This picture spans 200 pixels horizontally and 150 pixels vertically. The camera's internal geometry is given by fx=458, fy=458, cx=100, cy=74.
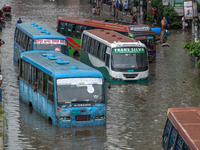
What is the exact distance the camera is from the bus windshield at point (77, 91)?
50.7ft

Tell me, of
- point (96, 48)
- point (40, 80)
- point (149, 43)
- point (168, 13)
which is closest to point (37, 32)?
point (96, 48)

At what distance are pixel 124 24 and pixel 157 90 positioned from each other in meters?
9.54

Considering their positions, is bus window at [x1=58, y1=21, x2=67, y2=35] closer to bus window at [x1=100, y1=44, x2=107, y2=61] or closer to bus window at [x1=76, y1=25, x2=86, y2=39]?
bus window at [x1=76, y1=25, x2=86, y2=39]

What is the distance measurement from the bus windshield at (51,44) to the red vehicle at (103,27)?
119 centimetres

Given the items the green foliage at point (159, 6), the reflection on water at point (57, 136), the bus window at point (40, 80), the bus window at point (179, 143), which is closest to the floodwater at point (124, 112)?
the reflection on water at point (57, 136)

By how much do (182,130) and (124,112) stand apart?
9.61 meters

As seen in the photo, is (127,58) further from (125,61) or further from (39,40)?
(39,40)

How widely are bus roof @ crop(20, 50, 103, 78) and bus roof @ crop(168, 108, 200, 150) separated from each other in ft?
20.4

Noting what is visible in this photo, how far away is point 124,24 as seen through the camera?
31.2 meters

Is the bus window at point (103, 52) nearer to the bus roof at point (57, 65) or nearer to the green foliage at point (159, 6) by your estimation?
the bus roof at point (57, 65)

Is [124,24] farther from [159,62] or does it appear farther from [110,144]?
[110,144]

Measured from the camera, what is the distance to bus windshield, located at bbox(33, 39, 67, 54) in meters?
24.8

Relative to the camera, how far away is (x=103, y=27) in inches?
1235

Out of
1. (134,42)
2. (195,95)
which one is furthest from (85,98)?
(134,42)
